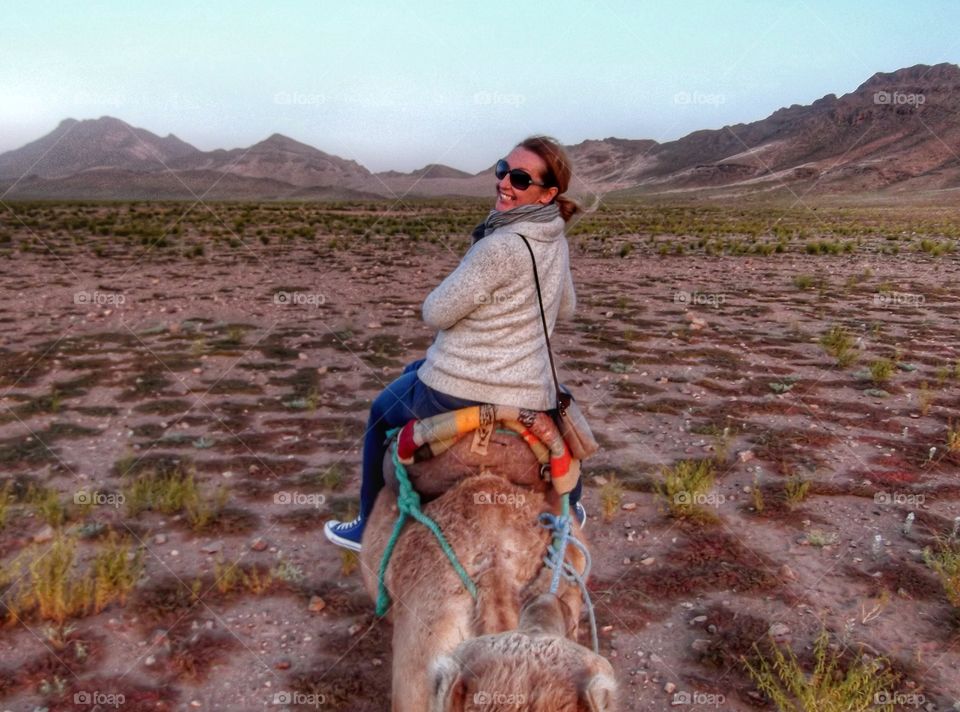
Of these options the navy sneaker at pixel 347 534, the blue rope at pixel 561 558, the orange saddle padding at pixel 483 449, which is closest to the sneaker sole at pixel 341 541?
the navy sneaker at pixel 347 534

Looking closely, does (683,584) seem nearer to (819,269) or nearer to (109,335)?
(109,335)

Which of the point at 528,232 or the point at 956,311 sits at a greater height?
the point at 528,232

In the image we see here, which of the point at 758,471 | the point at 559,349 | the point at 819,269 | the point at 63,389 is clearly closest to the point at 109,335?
the point at 63,389

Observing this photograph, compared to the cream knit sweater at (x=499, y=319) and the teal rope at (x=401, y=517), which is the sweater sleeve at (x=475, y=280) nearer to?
the cream knit sweater at (x=499, y=319)

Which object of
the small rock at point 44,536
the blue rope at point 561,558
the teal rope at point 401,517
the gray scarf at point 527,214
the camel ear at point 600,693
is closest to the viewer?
the camel ear at point 600,693

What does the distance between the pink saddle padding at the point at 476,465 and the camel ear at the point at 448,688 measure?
4.30 feet

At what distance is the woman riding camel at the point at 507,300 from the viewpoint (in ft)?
10.0

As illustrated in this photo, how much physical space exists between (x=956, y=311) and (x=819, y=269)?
7744mm

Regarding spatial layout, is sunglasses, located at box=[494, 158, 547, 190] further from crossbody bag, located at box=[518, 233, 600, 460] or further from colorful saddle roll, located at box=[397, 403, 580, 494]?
colorful saddle roll, located at box=[397, 403, 580, 494]

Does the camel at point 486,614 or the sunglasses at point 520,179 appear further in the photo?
the sunglasses at point 520,179

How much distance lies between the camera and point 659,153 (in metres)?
193

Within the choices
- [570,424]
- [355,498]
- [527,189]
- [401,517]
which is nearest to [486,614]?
[401,517]

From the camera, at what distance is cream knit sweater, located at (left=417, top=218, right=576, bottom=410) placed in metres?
3.04

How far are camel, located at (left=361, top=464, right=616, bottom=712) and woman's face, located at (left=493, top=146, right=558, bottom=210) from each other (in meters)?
1.25
